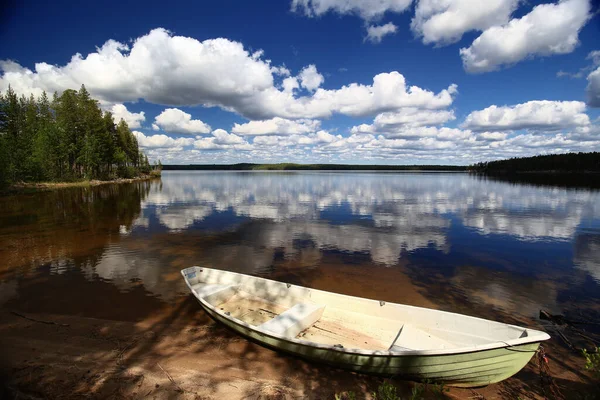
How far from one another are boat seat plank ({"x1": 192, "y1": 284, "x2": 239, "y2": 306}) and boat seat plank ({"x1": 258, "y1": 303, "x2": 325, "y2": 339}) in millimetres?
2926

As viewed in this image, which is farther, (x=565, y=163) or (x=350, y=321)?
(x=565, y=163)

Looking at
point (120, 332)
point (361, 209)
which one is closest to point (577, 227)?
point (361, 209)

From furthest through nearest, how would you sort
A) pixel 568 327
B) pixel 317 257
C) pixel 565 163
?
pixel 565 163
pixel 317 257
pixel 568 327

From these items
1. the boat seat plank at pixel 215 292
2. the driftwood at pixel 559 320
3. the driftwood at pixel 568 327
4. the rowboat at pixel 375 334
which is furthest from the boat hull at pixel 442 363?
the driftwood at pixel 559 320

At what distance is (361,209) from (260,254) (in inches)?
860

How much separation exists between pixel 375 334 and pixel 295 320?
2.34 metres

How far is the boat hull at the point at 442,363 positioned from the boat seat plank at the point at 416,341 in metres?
0.61

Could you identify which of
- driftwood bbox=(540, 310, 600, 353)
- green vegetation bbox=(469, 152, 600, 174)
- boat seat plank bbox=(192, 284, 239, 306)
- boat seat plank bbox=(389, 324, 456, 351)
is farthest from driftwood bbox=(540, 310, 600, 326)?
green vegetation bbox=(469, 152, 600, 174)

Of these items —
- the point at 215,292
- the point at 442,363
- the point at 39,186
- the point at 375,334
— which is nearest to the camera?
the point at 442,363

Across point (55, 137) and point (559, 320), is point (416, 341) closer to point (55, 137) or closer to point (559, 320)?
point (559, 320)

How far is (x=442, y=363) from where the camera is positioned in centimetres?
652

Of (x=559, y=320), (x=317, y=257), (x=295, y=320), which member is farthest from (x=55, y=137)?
(x=559, y=320)

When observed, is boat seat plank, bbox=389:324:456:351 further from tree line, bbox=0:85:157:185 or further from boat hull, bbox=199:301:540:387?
tree line, bbox=0:85:157:185

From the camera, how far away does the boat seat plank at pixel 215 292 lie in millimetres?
10570
